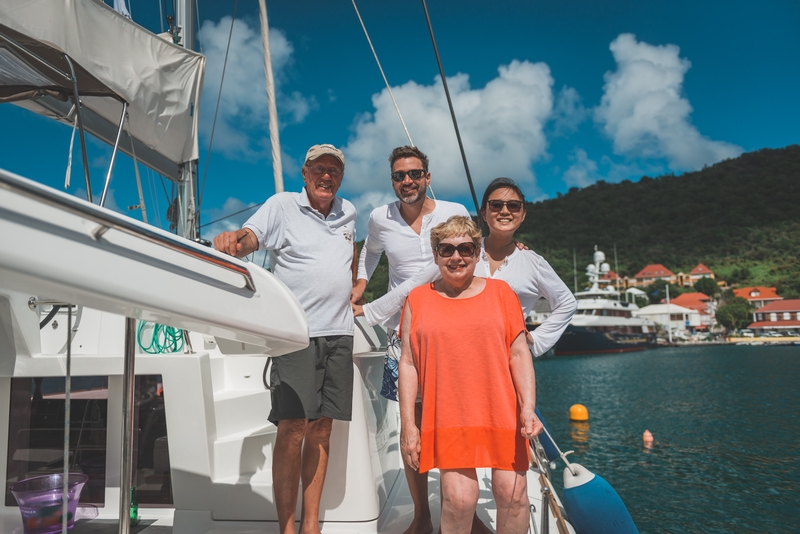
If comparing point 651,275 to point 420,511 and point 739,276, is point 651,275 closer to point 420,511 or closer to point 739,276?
point 739,276

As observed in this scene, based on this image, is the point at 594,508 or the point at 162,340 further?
the point at 162,340

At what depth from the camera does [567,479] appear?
312 cm

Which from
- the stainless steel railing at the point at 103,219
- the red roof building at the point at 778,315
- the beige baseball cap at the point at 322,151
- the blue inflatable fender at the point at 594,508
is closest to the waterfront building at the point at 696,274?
the red roof building at the point at 778,315

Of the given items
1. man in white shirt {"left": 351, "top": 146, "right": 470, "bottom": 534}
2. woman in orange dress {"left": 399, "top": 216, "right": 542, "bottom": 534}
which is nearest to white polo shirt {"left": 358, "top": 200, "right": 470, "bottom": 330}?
man in white shirt {"left": 351, "top": 146, "right": 470, "bottom": 534}

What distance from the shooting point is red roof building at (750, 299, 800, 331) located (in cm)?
7131

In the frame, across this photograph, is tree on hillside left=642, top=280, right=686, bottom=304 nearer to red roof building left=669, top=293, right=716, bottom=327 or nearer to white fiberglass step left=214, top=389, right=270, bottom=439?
red roof building left=669, top=293, right=716, bottom=327

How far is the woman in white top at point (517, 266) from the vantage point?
2.70m

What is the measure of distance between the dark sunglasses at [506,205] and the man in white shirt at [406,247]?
148mm

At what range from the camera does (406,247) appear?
279cm

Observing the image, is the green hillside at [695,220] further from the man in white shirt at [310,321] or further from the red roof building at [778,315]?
the man in white shirt at [310,321]

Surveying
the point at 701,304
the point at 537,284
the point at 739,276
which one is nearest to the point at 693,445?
the point at 537,284

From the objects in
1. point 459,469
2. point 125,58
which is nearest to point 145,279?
point 459,469

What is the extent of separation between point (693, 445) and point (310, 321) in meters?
13.9

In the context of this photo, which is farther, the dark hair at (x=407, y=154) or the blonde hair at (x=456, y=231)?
the dark hair at (x=407, y=154)
